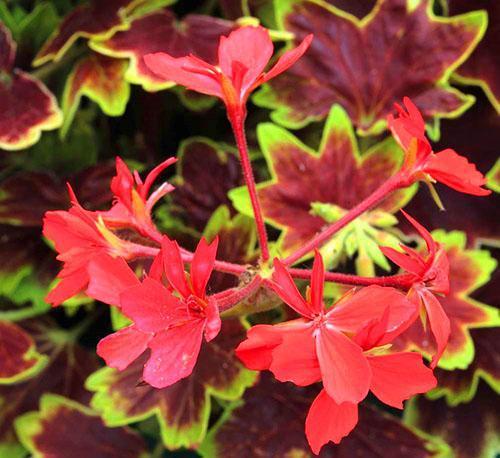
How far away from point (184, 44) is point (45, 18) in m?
0.14

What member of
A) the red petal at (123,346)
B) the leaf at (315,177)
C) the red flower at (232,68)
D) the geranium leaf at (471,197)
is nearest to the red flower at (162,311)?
the red petal at (123,346)

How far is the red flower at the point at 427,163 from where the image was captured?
43 centimetres

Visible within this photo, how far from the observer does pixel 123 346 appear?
1.23 feet

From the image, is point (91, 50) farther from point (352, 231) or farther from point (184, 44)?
point (352, 231)

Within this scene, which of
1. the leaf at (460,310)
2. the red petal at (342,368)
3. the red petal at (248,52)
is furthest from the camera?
the leaf at (460,310)

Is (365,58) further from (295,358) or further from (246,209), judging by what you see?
(295,358)

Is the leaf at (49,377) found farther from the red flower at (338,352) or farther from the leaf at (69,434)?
the red flower at (338,352)

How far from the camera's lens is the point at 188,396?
2.01 feet

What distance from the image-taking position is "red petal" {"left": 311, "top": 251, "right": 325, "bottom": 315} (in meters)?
0.36

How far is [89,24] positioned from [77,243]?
0.30 meters

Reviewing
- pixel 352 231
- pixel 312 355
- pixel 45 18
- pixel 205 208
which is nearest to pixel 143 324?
pixel 312 355

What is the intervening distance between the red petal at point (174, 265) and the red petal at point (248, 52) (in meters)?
0.11

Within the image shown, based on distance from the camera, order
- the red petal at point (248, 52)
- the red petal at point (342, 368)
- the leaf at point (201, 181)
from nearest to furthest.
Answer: the red petal at point (342, 368) < the red petal at point (248, 52) < the leaf at point (201, 181)

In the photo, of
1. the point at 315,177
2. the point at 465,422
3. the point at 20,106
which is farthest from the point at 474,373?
the point at 20,106
